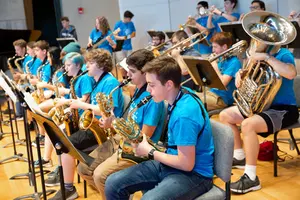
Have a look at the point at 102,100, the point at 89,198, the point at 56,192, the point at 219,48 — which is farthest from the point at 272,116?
the point at 56,192

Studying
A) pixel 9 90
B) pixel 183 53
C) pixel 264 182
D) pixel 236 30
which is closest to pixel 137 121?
pixel 9 90

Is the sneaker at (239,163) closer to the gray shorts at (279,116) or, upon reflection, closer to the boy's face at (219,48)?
the gray shorts at (279,116)

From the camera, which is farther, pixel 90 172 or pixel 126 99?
pixel 126 99

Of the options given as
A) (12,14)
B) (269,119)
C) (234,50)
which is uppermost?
(12,14)

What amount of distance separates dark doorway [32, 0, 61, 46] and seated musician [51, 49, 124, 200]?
368 inches

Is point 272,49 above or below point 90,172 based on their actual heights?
above

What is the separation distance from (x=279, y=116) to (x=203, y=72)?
0.75 meters

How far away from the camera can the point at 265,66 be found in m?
3.25

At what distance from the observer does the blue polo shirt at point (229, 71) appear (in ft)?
13.1

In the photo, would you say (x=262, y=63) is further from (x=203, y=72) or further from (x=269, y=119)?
(x=203, y=72)

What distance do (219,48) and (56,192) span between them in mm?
2043

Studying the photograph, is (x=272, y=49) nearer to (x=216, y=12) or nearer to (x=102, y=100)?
(x=102, y=100)

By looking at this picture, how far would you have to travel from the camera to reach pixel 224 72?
4055 millimetres

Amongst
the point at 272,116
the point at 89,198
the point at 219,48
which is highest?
the point at 219,48
